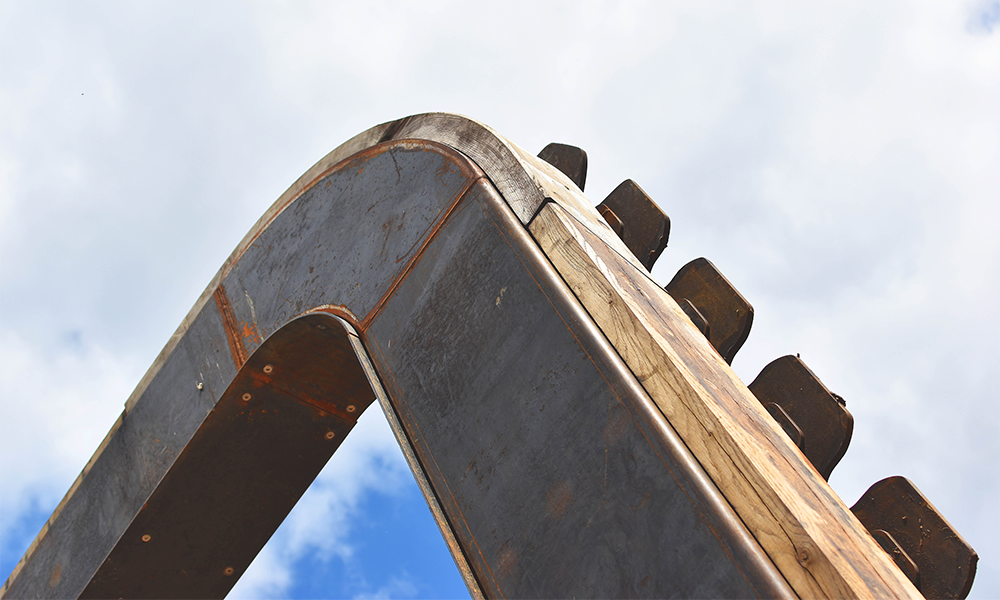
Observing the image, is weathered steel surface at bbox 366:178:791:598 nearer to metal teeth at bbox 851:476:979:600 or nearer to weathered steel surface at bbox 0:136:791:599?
weathered steel surface at bbox 0:136:791:599

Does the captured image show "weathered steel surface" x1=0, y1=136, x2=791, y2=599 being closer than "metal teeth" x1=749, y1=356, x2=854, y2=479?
Yes

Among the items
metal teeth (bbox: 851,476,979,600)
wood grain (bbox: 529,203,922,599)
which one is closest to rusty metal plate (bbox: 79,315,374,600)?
wood grain (bbox: 529,203,922,599)

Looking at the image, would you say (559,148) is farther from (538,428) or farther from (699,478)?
(699,478)

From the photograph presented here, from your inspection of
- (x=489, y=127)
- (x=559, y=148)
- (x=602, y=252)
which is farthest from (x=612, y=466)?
(x=559, y=148)

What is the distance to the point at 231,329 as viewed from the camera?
3541 millimetres

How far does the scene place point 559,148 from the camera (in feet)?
10.7

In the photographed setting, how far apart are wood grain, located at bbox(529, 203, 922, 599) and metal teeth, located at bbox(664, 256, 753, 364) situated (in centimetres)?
24

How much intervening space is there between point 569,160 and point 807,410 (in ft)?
5.10

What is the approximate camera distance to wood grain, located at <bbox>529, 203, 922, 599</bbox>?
1.44m

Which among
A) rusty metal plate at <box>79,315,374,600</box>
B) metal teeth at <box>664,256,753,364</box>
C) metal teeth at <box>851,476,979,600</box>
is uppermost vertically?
rusty metal plate at <box>79,315,374,600</box>

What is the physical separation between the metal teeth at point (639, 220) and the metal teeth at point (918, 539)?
1137 millimetres

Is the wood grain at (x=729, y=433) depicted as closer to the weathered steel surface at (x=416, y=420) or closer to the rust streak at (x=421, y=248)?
the weathered steel surface at (x=416, y=420)

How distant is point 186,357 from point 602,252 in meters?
2.61

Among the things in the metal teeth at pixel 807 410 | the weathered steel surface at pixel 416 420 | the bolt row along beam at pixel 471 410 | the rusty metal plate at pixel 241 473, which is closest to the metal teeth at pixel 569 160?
the bolt row along beam at pixel 471 410
